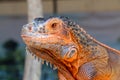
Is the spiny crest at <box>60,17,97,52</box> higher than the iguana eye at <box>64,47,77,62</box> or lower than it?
higher

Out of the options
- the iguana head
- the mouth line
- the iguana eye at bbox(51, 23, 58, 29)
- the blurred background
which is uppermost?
the iguana eye at bbox(51, 23, 58, 29)

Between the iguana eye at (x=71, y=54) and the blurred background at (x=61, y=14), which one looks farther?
the blurred background at (x=61, y=14)

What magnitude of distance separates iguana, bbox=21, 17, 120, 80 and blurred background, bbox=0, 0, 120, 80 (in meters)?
5.10

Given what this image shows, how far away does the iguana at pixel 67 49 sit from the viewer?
1.78 m

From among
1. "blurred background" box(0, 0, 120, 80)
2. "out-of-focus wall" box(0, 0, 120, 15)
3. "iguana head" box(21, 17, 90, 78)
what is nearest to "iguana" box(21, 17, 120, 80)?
"iguana head" box(21, 17, 90, 78)

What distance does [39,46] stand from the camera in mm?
1778

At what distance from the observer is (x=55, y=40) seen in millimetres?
1782

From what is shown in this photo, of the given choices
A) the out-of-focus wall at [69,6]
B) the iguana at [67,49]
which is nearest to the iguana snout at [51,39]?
the iguana at [67,49]

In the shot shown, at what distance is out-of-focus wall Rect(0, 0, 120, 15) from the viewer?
23.2 ft

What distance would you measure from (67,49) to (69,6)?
545cm

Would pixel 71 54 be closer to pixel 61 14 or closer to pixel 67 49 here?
pixel 67 49

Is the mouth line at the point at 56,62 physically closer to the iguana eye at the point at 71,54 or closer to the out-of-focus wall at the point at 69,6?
the iguana eye at the point at 71,54

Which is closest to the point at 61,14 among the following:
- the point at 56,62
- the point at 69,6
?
the point at 69,6

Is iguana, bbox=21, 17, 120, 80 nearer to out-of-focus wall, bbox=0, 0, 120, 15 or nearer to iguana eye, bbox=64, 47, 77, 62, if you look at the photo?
iguana eye, bbox=64, 47, 77, 62
